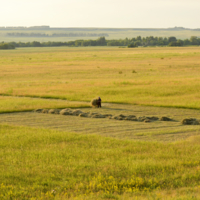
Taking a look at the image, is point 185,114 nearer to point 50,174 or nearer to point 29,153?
point 29,153

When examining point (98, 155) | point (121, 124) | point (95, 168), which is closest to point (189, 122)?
point (121, 124)

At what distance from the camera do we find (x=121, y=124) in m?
21.4

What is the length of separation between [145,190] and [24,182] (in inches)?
140

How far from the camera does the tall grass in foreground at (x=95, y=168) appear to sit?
1079 cm

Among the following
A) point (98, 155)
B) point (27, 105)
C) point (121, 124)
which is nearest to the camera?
point (98, 155)

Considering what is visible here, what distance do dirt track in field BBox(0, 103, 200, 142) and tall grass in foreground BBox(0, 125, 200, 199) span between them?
5.60 feet

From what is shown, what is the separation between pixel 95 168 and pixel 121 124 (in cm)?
869

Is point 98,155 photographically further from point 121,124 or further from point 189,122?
point 189,122

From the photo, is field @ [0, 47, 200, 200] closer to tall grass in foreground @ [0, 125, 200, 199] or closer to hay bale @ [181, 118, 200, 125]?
tall grass in foreground @ [0, 125, 200, 199]

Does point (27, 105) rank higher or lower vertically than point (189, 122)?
lower

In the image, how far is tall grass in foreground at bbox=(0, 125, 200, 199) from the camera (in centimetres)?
1079

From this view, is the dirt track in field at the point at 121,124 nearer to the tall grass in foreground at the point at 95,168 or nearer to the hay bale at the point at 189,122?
the hay bale at the point at 189,122

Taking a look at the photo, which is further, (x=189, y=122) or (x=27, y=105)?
(x=27, y=105)

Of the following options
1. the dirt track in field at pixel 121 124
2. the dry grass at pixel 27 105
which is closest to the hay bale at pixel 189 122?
the dirt track in field at pixel 121 124
